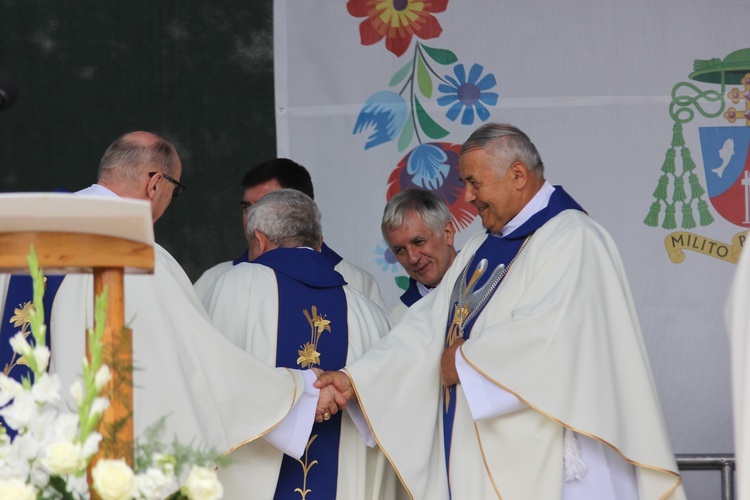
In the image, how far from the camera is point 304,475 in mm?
4320

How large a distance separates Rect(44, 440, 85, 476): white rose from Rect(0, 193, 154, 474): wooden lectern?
0.17 m

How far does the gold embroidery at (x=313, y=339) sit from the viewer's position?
434 centimetres

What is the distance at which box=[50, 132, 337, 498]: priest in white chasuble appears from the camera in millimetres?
3684

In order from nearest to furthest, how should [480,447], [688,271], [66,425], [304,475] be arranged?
[66,425] < [480,447] < [304,475] < [688,271]

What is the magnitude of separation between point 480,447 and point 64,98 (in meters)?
A: 3.24

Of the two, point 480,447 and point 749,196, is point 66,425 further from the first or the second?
point 749,196

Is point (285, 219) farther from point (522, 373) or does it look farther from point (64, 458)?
point (64, 458)

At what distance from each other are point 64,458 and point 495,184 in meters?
2.53

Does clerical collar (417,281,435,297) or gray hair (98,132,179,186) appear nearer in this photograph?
gray hair (98,132,179,186)

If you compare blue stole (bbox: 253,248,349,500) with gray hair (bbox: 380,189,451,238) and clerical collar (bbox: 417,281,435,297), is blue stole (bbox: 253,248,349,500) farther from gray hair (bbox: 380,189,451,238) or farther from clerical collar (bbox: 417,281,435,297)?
clerical collar (bbox: 417,281,435,297)

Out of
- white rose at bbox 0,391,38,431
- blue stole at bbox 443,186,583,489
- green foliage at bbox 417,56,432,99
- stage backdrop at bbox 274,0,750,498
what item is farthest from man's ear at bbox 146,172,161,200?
green foliage at bbox 417,56,432,99

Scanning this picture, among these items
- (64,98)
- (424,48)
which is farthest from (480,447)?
(64,98)

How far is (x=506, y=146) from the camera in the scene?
4176 mm

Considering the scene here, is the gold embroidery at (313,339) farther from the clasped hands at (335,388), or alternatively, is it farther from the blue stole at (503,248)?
the blue stole at (503,248)
